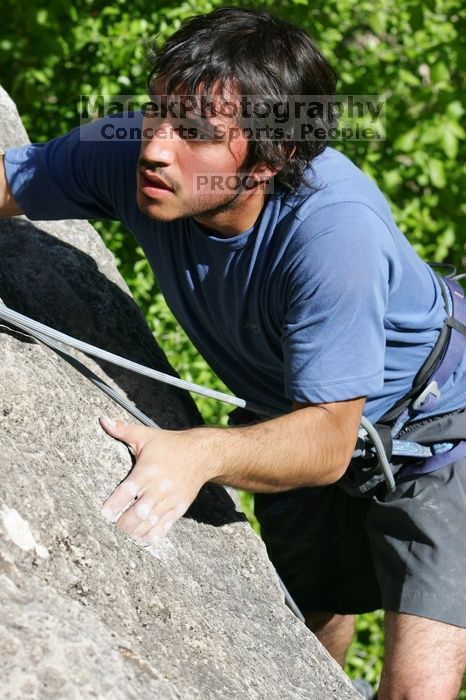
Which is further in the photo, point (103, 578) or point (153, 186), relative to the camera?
point (153, 186)

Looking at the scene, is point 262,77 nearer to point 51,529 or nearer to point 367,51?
point 51,529

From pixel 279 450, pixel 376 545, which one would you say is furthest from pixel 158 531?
pixel 376 545

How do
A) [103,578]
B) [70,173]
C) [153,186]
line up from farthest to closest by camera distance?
[70,173] < [153,186] < [103,578]

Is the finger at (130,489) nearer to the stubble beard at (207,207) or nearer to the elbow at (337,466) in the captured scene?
the elbow at (337,466)

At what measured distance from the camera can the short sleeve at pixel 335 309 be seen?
195cm

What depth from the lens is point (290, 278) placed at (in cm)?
202

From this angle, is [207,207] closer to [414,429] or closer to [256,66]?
[256,66]

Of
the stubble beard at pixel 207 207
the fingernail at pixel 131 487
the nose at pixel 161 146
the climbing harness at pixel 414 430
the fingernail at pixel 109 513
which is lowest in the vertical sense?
the climbing harness at pixel 414 430

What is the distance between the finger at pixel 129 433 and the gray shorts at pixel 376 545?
85 cm

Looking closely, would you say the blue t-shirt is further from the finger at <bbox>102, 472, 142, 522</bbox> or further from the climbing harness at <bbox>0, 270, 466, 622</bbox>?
the finger at <bbox>102, 472, 142, 522</bbox>

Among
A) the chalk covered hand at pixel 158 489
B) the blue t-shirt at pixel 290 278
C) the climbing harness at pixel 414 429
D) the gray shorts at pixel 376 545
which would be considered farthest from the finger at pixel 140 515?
the gray shorts at pixel 376 545

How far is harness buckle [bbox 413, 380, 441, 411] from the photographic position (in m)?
2.39

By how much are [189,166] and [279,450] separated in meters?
0.62

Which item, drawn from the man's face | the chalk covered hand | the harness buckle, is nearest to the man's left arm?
the chalk covered hand
